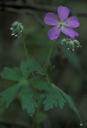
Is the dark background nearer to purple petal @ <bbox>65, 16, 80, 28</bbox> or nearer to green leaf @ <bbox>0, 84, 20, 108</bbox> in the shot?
purple petal @ <bbox>65, 16, 80, 28</bbox>

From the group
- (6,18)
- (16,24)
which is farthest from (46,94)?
(6,18)

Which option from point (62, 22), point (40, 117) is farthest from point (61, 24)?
point (40, 117)

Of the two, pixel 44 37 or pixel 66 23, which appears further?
pixel 44 37

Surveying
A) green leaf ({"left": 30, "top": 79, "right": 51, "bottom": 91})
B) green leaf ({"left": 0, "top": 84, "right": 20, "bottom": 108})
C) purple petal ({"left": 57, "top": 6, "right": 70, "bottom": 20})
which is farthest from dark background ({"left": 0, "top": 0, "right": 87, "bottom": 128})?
green leaf ({"left": 0, "top": 84, "right": 20, "bottom": 108})

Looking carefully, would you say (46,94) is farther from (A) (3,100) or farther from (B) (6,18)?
(B) (6,18)

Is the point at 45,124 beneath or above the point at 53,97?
beneath

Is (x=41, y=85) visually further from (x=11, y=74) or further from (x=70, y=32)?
(x=70, y=32)
